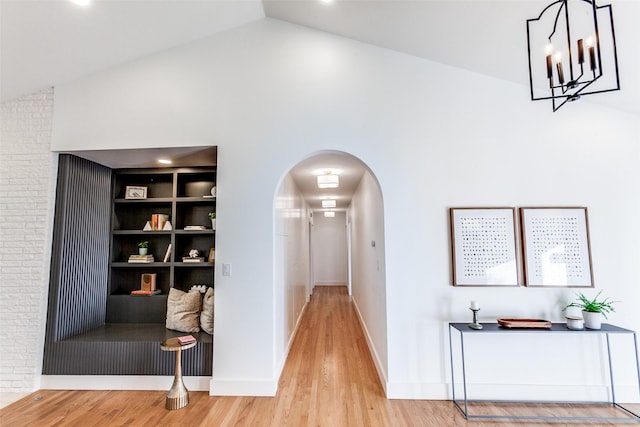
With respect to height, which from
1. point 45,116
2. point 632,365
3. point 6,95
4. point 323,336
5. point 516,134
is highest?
point 6,95

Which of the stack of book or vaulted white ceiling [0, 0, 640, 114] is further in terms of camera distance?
the stack of book

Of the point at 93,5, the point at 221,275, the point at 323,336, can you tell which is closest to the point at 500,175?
the point at 221,275

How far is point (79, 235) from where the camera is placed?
3.31m

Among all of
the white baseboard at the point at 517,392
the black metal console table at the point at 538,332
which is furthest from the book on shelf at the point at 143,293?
the black metal console table at the point at 538,332

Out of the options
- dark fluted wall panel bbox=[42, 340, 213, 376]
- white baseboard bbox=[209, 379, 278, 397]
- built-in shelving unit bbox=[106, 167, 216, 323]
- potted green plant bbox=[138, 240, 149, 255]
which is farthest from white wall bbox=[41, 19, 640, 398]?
potted green plant bbox=[138, 240, 149, 255]

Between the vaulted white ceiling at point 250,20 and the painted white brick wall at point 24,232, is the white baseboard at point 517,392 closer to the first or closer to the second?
the vaulted white ceiling at point 250,20

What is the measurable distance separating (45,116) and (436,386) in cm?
462

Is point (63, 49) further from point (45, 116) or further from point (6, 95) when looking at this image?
point (6, 95)

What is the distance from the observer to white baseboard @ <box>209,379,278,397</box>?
2771 millimetres

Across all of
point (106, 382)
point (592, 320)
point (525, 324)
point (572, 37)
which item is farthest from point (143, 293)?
point (572, 37)

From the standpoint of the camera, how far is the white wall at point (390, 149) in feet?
→ 8.98

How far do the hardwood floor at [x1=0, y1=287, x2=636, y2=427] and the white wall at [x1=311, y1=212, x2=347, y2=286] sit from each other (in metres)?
6.19

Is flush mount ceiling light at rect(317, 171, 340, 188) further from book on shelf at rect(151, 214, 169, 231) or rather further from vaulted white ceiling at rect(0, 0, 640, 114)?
book on shelf at rect(151, 214, 169, 231)

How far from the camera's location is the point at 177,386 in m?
2.67
